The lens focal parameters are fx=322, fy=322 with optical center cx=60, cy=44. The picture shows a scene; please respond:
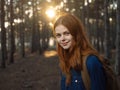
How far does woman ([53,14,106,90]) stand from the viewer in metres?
2.66

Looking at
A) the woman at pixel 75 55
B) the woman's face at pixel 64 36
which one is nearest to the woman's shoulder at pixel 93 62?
the woman at pixel 75 55

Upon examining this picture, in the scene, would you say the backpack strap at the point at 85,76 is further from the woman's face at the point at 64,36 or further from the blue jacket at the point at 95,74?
the woman's face at the point at 64,36

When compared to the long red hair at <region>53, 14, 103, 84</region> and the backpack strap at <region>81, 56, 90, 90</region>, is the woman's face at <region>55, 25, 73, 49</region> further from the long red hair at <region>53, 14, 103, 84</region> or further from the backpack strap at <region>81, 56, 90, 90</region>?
the backpack strap at <region>81, 56, 90, 90</region>

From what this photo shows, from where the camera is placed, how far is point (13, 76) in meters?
20.8

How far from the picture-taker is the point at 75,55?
9.05 ft

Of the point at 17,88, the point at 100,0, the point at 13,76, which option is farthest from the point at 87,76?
the point at 100,0

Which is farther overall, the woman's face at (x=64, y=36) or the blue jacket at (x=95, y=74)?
the woman's face at (x=64, y=36)

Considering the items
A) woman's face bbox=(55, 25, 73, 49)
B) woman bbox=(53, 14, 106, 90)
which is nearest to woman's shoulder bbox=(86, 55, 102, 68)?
woman bbox=(53, 14, 106, 90)

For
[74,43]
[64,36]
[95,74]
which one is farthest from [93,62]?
[64,36]

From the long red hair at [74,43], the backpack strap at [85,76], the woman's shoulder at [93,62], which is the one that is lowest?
the backpack strap at [85,76]

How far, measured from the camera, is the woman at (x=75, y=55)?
8.74 feet

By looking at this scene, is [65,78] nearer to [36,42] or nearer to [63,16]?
[63,16]

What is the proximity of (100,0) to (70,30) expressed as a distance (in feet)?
118

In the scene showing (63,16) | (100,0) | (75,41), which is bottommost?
(75,41)
